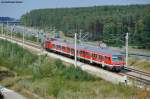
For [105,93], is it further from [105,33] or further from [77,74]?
[105,33]

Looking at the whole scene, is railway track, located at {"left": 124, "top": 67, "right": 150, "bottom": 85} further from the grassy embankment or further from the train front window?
the grassy embankment

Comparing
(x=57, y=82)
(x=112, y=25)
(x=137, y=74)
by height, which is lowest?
(x=137, y=74)

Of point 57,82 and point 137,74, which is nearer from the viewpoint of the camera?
point 57,82

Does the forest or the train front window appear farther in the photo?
the forest

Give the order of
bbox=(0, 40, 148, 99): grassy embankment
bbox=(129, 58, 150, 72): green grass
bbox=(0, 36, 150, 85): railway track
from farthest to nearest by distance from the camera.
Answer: bbox=(129, 58, 150, 72): green grass, bbox=(0, 36, 150, 85): railway track, bbox=(0, 40, 148, 99): grassy embankment

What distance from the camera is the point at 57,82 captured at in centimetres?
2806

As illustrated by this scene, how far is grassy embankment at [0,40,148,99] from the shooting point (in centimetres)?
2409

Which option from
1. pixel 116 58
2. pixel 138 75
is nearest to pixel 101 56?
pixel 116 58

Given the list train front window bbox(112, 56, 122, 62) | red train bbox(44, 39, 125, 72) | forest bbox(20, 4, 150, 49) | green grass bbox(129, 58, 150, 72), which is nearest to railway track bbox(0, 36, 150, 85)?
red train bbox(44, 39, 125, 72)

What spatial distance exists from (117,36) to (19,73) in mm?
28182

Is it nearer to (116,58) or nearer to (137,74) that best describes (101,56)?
(116,58)

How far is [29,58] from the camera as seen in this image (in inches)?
1903

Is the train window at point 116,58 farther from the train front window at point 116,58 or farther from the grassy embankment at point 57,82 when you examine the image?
the grassy embankment at point 57,82

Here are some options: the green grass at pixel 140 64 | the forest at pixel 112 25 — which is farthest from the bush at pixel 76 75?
the forest at pixel 112 25
